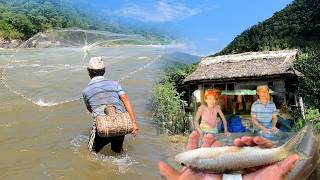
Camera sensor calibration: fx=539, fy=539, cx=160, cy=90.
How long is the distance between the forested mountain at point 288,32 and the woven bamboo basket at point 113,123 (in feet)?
64.8

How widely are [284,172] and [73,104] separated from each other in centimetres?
1173

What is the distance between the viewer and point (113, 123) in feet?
23.5

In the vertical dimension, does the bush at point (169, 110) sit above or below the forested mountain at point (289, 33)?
below

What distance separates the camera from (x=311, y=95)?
11844 millimetres

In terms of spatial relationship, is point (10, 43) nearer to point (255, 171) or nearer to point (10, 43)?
point (10, 43)

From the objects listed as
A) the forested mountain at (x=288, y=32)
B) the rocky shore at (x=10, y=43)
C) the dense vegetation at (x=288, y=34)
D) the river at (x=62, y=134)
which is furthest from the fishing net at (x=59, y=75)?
the rocky shore at (x=10, y=43)

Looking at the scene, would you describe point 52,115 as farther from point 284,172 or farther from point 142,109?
point 284,172

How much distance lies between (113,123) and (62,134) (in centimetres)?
323

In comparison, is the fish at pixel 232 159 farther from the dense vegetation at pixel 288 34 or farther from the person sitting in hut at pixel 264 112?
the dense vegetation at pixel 288 34

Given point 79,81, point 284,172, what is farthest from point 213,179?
point 79,81

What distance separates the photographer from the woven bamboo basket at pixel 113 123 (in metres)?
7.17

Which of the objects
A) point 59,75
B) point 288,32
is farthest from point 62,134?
point 288,32

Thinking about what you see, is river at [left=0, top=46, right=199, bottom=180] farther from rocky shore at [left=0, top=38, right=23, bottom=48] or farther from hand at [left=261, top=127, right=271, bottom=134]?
rocky shore at [left=0, top=38, right=23, bottom=48]

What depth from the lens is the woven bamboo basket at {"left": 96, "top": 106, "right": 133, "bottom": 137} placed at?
7168mm
